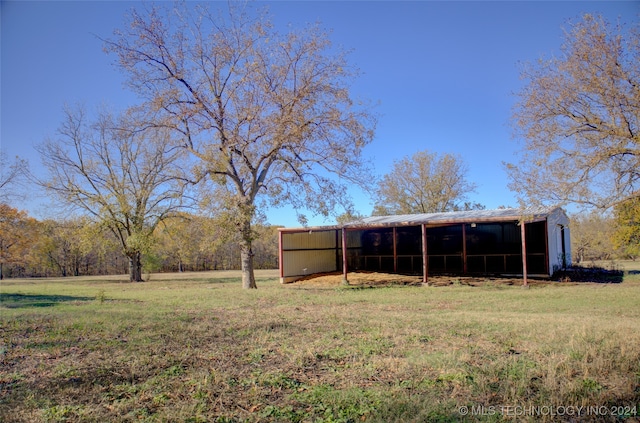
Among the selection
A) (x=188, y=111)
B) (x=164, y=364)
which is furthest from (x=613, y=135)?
(x=188, y=111)

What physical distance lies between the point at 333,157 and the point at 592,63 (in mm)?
8877

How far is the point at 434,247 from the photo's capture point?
2669 cm

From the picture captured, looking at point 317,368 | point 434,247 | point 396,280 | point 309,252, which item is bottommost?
point 396,280

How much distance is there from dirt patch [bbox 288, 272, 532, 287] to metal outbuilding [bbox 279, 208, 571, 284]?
0.98m

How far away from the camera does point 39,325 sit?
7809mm

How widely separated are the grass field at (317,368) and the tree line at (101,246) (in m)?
9.35

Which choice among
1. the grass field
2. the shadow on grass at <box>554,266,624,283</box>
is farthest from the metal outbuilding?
the grass field

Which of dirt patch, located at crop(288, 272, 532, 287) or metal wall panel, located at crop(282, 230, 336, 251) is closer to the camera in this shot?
dirt patch, located at crop(288, 272, 532, 287)

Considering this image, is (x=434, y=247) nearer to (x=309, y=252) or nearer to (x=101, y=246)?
(x=309, y=252)

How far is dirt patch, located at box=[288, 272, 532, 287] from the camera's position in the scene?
18.9m

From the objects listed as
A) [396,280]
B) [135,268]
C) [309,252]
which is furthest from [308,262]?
[135,268]

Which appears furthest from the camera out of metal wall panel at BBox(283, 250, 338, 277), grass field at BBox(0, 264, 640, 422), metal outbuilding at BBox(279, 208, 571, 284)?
metal wall panel at BBox(283, 250, 338, 277)

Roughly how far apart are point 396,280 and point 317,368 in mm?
16132

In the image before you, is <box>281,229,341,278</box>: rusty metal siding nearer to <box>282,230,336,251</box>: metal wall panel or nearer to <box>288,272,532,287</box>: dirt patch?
<box>282,230,336,251</box>: metal wall panel
